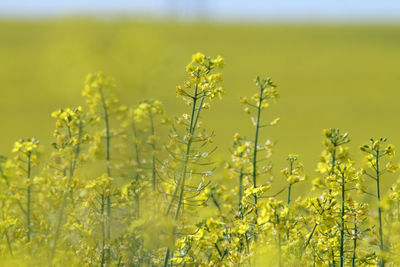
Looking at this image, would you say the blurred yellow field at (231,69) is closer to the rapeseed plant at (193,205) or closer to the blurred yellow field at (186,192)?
the blurred yellow field at (186,192)

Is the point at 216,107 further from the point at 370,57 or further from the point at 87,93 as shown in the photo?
the point at 87,93

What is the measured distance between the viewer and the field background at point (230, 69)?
2462cm

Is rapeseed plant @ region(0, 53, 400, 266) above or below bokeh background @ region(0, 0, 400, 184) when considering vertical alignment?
below

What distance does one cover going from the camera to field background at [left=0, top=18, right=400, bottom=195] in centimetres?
2462

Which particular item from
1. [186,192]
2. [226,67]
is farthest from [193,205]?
[226,67]

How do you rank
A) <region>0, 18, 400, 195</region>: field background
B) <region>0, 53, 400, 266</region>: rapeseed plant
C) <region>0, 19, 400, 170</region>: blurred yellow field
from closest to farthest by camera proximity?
<region>0, 53, 400, 266</region>: rapeseed plant
<region>0, 18, 400, 195</region>: field background
<region>0, 19, 400, 170</region>: blurred yellow field

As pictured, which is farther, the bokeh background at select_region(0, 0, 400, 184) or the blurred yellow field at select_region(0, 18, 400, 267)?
the bokeh background at select_region(0, 0, 400, 184)

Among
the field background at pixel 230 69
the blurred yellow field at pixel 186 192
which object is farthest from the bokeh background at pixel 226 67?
the blurred yellow field at pixel 186 192

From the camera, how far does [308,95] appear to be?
32438 mm

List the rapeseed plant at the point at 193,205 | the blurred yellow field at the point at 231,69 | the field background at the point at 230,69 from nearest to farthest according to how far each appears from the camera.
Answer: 1. the rapeseed plant at the point at 193,205
2. the field background at the point at 230,69
3. the blurred yellow field at the point at 231,69

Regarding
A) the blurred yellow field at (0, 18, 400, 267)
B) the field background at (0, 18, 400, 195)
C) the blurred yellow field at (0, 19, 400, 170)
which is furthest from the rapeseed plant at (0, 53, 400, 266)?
the blurred yellow field at (0, 19, 400, 170)

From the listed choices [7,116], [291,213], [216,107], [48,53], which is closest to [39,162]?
[291,213]

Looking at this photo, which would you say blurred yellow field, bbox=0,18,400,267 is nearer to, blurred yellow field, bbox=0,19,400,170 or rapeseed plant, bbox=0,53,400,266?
rapeseed plant, bbox=0,53,400,266

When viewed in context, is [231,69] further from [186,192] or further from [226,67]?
[186,192]
